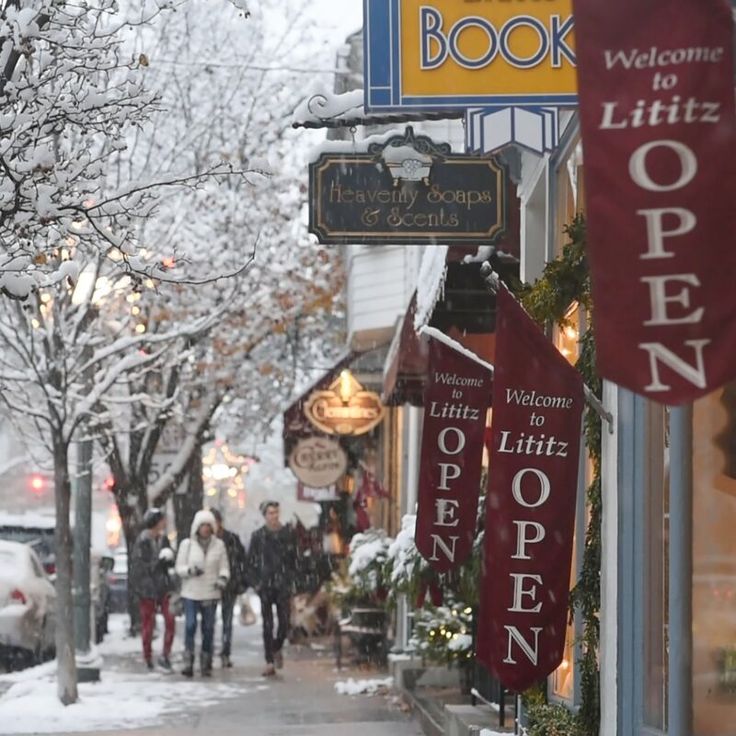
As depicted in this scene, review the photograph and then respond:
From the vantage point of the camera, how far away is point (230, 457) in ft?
133

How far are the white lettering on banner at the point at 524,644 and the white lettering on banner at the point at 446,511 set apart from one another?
7.91 feet

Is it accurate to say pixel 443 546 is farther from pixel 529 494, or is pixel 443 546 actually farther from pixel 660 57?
pixel 660 57

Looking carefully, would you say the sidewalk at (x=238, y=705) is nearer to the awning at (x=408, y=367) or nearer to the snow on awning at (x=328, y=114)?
the awning at (x=408, y=367)

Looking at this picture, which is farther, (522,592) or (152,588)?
(152,588)

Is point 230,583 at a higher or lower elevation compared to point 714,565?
lower

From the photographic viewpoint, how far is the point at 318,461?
71.2 ft

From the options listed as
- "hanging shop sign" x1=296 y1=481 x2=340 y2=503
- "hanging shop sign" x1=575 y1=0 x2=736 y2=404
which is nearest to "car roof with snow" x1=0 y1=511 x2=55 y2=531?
"hanging shop sign" x1=296 y1=481 x2=340 y2=503

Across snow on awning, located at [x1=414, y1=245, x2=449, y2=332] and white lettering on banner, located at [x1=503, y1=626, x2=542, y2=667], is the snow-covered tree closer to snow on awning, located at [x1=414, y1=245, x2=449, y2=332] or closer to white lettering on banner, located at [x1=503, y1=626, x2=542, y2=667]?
snow on awning, located at [x1=414, y1=245, x2=449, y2=332]

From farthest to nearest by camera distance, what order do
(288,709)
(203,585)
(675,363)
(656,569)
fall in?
(203,585)
(288,709)
(656,569)
(675,363)

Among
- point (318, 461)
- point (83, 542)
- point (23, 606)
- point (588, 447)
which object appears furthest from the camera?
point (318, 461)

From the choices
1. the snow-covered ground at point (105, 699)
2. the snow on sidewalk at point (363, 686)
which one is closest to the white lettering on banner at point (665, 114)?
the snow-covered ground at point (105, 699)

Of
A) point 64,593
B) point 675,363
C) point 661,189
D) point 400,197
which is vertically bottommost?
point 64,593

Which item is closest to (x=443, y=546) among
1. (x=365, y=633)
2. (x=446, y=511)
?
(x=446, y=511)

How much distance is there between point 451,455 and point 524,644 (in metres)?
2.48
